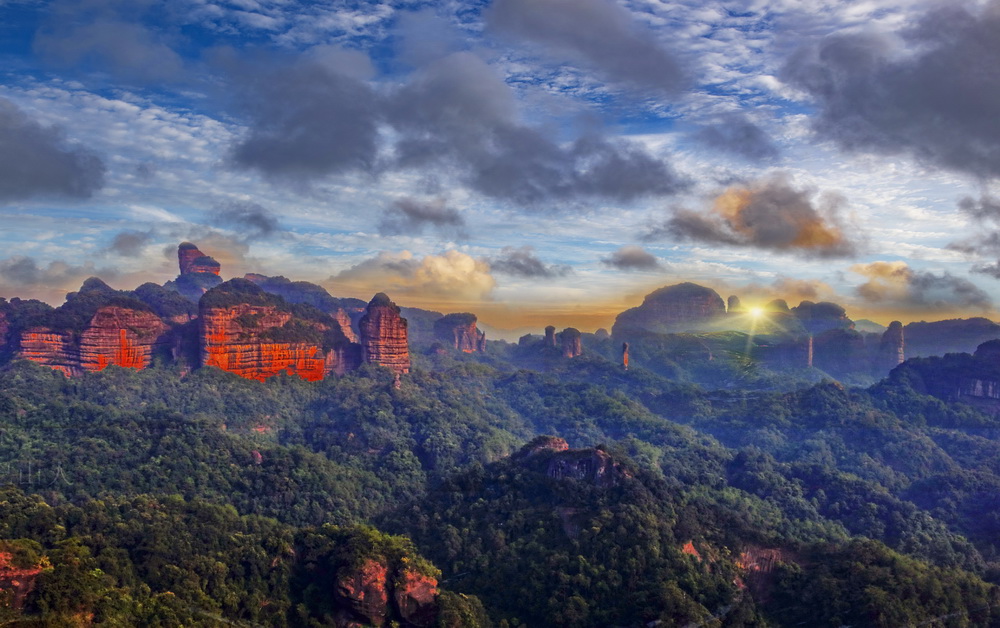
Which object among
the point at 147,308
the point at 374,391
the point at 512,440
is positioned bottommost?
the point at 512,440

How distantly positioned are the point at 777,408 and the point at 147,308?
122506 millimetres

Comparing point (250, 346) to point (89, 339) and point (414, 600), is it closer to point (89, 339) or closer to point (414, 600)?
point (89, 339)

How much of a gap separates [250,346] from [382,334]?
89.9 ft

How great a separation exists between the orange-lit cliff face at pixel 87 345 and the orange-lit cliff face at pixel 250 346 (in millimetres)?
13377

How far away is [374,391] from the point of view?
136m

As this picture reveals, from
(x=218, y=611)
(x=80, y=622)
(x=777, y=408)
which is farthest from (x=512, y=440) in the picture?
(x=80, y=622)

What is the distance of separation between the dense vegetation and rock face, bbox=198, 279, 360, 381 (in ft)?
12.7

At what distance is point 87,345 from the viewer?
4993 inches

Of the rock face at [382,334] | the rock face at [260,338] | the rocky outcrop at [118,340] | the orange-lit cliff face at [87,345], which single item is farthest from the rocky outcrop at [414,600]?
the rock face at [382,334]

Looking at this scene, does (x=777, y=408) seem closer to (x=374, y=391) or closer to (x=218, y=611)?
(x=374, y=391)

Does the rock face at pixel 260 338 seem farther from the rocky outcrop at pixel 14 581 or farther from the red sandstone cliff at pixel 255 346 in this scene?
the rocky outcrop at pixel 14 581

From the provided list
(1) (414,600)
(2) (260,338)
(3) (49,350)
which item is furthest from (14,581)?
(3) (49,350)

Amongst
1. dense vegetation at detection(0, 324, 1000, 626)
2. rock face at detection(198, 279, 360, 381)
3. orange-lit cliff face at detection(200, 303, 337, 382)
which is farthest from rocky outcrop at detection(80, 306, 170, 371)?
orange-lit cliff face at detection(200, 303, 337, 382)

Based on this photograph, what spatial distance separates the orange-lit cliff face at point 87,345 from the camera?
12688 centimetres
